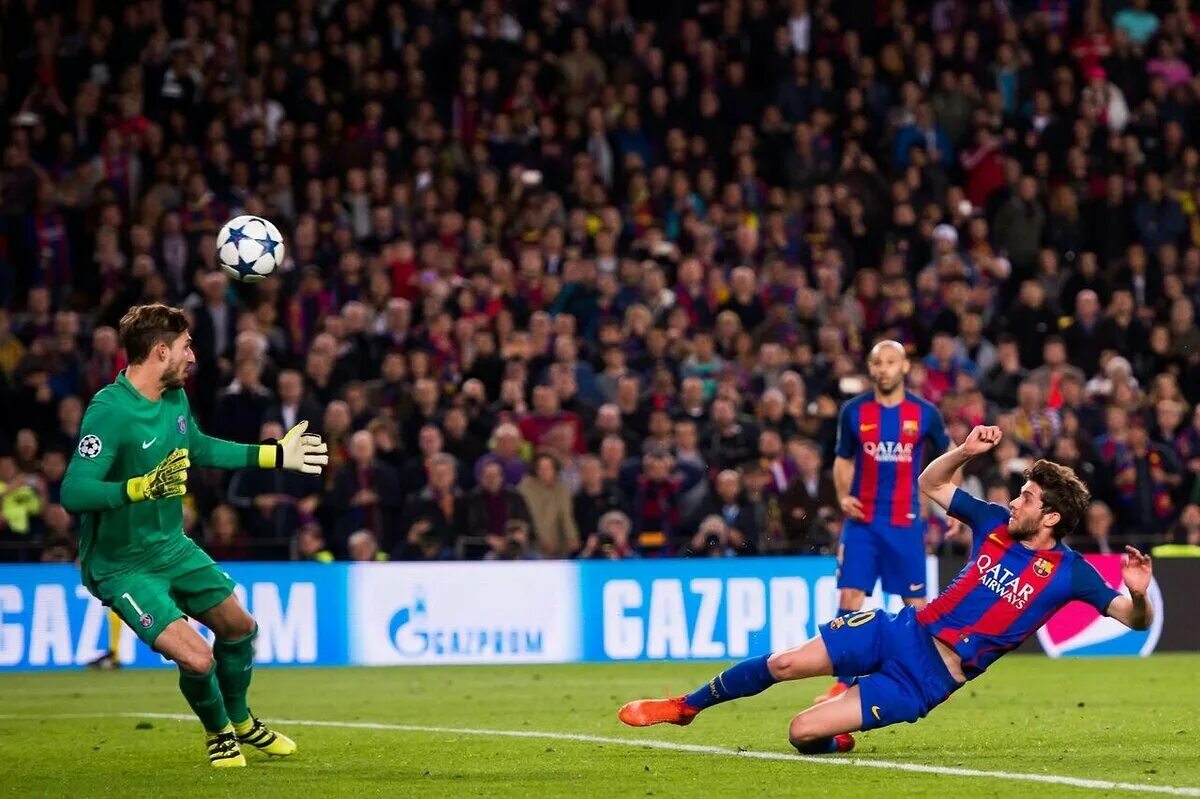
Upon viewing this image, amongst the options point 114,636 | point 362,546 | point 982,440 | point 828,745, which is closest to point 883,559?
point 828,745

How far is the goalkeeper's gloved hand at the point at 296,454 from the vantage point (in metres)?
9.74

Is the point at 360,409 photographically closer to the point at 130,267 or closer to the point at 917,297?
the point at 130,267

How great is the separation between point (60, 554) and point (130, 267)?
12.7 ft

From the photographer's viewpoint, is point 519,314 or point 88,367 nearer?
point 88,367

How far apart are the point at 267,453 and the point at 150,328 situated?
83 centimetres

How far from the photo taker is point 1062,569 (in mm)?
9367

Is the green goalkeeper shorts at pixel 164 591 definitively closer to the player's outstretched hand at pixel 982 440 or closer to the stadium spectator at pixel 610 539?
the player's outstretched hand at pixel 982 440

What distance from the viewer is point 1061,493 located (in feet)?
30.4

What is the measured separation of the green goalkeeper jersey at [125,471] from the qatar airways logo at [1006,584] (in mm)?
3497

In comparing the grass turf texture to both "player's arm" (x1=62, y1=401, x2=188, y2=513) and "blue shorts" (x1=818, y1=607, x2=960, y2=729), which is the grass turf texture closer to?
"blue shorts" (x1=818, y1=607, x2=960, y2=729)

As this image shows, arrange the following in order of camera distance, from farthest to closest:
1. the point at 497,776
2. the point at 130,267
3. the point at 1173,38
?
the point at 1173,38 → the point at 130,267 → the point at 497,776

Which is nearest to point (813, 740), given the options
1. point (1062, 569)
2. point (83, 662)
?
point (1062, 569)

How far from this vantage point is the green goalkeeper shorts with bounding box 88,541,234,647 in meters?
9.42

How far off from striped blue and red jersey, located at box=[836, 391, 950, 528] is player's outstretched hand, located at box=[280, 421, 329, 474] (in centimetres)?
480
